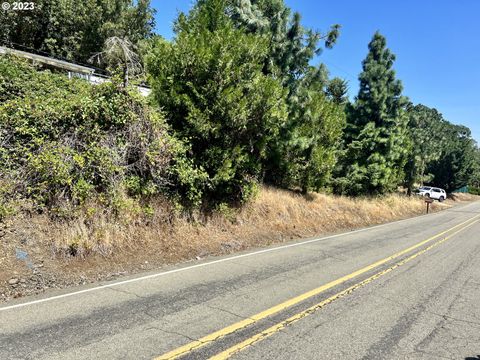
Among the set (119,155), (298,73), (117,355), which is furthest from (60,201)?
(298,73)

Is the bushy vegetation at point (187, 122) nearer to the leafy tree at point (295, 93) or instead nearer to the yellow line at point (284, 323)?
the leafy tree at point (295, 93)

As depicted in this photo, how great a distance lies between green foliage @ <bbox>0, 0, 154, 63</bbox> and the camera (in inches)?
1238

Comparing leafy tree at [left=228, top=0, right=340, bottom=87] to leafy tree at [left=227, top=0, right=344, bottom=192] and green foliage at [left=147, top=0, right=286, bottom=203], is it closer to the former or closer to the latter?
leafy tree at [left=227, top=0, right=344, bottom=192]

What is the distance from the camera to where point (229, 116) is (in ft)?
39.9

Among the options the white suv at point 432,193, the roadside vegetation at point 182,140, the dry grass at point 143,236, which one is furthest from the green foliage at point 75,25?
the white suv at point 432,193

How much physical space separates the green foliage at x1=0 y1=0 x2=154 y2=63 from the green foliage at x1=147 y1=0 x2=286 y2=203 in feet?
71.0

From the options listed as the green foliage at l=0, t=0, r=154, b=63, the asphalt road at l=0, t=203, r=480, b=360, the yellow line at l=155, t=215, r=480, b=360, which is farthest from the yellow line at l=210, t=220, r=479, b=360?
the green foliage at l=0, t=0, r=154, b=63

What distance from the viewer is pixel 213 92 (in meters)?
11.9

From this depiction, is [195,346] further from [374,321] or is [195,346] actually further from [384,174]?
[384,174]

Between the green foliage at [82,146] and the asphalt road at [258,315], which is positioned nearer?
the asphalt road at [258,315]

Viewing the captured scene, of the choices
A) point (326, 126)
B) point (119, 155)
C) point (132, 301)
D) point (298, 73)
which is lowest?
point (132, 301)

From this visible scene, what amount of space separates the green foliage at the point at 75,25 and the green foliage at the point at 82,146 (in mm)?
22200

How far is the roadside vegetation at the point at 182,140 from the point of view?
8.99 metres

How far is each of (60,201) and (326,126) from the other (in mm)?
14120
